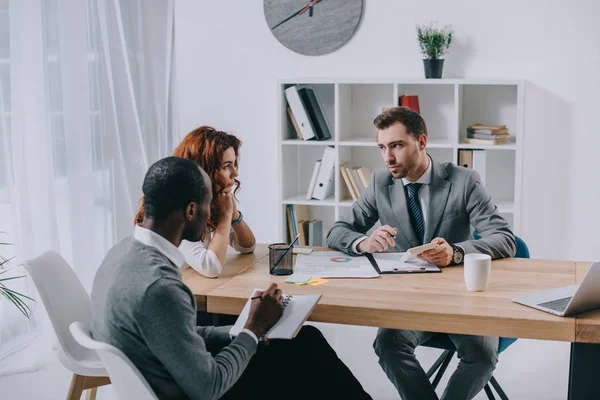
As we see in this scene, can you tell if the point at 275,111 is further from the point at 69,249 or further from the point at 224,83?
the point at 69,249

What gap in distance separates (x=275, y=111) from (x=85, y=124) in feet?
4.16

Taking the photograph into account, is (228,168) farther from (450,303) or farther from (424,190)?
(450,303)

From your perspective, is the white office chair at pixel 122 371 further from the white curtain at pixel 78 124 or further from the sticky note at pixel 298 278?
the white curtain at pixel 78 124

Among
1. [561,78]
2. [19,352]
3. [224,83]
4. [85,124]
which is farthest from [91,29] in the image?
[561,78]

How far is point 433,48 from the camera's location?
404cm

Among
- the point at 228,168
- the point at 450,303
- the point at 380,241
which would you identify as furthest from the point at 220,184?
the point at 450,303

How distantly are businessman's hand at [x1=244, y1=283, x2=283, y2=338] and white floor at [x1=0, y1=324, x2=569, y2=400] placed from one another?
1.30 metres

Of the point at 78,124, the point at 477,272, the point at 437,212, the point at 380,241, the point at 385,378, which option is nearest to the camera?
the point at 477,272

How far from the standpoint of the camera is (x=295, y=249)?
8.79ft

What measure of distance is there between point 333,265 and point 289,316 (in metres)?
0.52

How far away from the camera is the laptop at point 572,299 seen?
6.19 feet

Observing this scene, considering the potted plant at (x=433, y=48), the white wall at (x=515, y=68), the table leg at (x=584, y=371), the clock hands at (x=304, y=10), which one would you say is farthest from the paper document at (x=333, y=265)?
the clock hands at (x=304, y=10)

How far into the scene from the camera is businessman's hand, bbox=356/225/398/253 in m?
2.54

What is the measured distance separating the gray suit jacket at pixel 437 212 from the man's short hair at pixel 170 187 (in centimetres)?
102
